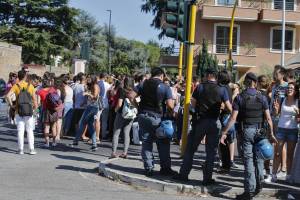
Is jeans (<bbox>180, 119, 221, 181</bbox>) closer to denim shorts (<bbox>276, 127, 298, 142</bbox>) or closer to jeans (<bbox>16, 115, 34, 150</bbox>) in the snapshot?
denim shorts (<bbox>276, 127, 298, 142</bbox>)

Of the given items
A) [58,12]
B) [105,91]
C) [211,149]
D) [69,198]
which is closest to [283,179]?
[211,149]

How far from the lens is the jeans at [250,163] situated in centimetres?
832

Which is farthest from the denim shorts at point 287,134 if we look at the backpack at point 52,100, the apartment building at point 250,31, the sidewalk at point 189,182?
the apartment building at point 250,31

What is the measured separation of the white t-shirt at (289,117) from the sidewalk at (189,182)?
0.99 m

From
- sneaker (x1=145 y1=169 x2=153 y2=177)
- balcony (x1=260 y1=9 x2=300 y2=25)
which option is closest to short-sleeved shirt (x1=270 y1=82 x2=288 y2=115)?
sneaker (x1=145 y1=169 x2=153 y2=177)

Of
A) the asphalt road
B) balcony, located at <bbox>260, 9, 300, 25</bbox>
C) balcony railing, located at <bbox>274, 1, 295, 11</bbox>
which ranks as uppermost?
balcony railing, located at <bbox>274, 1, 295, 11</bbox>

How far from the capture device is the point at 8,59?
1951 inches

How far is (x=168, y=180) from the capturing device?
30.4ft

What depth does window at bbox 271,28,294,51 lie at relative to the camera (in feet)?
148

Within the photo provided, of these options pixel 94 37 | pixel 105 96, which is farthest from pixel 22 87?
pixel 94 37

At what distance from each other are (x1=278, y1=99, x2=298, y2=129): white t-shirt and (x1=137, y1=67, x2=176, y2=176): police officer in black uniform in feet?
6.36

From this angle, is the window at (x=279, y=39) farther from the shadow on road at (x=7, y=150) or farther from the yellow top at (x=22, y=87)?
the yellow top at (x=22, y=87)

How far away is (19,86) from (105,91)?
358cm

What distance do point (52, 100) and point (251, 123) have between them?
261 inches
